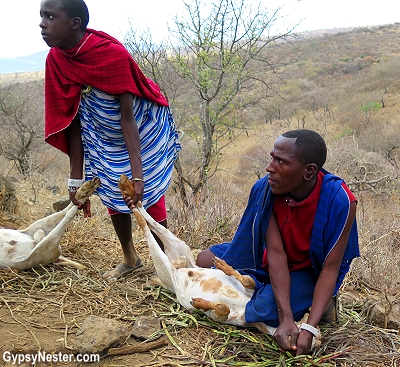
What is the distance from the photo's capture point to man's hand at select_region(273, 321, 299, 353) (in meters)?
2.07

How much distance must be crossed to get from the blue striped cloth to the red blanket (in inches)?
3.2

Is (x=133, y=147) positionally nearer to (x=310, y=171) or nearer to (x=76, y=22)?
(x=76, y=22)

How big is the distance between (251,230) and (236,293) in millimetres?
378

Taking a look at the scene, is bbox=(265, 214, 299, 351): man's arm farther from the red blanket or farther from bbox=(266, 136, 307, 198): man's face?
the red blanket

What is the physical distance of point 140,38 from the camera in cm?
692

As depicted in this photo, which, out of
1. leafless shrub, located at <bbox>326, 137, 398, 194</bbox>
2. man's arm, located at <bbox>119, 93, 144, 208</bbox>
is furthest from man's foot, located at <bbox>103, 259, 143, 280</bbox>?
leafless shrub, located at <bbox>326, 137, 398, 194</bbox>

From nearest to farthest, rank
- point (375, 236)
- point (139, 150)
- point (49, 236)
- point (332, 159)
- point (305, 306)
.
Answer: point (305, 306), point (139, 150), point (49, 236), point (375, 236), point (332, 159)

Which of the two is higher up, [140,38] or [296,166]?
[140,38]

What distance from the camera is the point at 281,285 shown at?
2.26m

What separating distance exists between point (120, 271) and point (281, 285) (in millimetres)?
1285

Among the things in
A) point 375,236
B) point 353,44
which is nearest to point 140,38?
point 375,236

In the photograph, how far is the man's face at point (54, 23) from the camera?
232 centimetres

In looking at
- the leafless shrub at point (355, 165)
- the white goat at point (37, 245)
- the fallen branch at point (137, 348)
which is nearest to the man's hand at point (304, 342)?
the fallen branch at point (137, 348)

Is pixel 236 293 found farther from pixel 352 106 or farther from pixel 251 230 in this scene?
pixel 352 106
